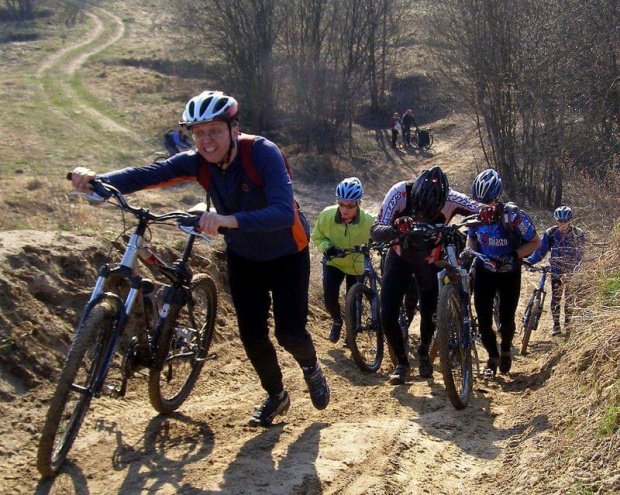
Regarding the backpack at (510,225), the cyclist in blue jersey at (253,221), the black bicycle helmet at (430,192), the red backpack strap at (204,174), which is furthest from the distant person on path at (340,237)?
the red backpack strap at (204,174)

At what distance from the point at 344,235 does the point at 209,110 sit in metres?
4.26

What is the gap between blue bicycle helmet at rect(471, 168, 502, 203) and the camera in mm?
7453

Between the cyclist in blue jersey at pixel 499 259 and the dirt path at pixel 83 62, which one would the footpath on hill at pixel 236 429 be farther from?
the dirt path at pixel 83 62

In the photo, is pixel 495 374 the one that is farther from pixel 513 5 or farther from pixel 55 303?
pixel 513 5

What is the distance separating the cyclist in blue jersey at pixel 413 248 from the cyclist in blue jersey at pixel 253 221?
1.47m

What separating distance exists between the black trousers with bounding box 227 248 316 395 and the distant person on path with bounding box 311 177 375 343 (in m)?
3.14

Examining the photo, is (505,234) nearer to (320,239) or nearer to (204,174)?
(320,239)

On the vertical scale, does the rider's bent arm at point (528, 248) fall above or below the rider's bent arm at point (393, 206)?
below

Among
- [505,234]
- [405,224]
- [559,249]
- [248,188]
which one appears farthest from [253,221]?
[559,249]

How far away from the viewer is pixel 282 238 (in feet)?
16.0

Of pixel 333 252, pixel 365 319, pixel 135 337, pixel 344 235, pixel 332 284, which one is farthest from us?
pixel 332 284

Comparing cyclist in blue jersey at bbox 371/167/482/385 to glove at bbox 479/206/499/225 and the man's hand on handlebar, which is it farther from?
the man's hand on handlebar

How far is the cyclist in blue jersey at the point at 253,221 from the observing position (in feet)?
14.7

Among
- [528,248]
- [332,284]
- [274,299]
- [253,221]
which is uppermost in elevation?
[253,221]
